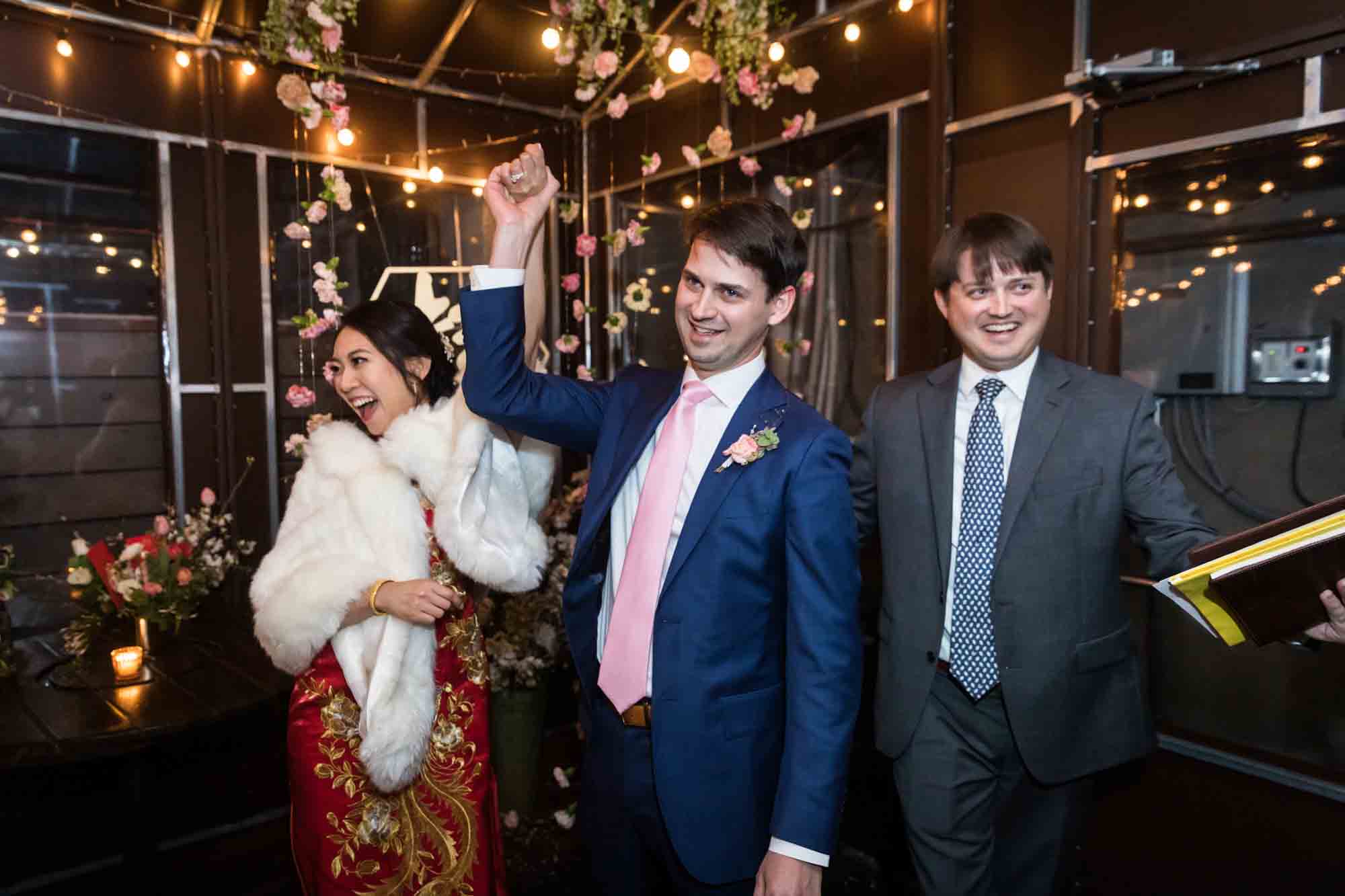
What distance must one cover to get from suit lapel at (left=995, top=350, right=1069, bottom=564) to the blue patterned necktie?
3 centimetres

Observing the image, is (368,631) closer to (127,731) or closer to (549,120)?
(127,731)

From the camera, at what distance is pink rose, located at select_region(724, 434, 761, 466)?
4.74ft

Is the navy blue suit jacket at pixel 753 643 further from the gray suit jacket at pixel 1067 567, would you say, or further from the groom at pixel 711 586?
the gray suit jacket at pixel 1067 567

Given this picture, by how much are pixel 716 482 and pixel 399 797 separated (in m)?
1.07

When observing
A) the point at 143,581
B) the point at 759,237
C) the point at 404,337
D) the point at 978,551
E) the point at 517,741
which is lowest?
the point at 517,741

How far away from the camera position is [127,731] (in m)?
2.11

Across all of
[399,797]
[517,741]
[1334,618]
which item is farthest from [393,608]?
[1334,618]

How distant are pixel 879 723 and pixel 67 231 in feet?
11.1

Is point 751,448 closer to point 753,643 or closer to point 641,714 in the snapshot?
point 753,643

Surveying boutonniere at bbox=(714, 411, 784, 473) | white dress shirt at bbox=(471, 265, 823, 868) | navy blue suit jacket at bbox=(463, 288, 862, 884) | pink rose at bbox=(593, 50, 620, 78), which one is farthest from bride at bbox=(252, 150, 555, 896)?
pink rose at bbox=(593, 50, 620, 78)

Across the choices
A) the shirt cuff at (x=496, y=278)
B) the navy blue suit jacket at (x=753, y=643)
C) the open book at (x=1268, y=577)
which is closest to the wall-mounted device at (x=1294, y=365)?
→ the open book at (x=1268, y=577)

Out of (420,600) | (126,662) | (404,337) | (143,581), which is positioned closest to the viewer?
(420,600)

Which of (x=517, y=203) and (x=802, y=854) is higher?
(x=517, y=203)

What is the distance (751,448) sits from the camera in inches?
57.0
